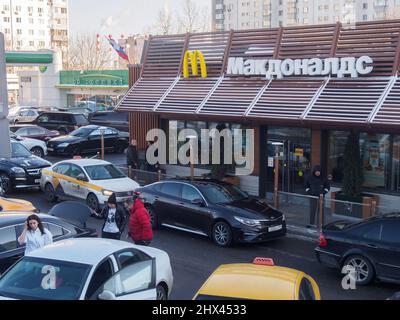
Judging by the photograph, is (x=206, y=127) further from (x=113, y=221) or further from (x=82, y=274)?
(x=82, y=274)

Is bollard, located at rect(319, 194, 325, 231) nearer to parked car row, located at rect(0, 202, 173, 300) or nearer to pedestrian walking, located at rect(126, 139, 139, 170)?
parked car row, located at rect(0, 202, 173, 300)

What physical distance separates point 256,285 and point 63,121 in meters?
31.5

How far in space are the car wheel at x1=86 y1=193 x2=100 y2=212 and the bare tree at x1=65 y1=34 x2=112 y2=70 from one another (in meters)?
63.1

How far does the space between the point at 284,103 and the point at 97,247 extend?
38.2 ft

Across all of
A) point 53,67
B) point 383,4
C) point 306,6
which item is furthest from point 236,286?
point 306,6

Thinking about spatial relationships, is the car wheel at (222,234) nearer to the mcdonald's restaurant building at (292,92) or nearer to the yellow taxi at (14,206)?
the yellow taxi at (14,206)

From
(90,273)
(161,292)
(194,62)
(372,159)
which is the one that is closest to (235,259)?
(161,292)

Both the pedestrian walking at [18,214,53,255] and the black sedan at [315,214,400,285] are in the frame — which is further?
the black sedan at [315,214,400,285]

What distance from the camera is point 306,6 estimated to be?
125 meters

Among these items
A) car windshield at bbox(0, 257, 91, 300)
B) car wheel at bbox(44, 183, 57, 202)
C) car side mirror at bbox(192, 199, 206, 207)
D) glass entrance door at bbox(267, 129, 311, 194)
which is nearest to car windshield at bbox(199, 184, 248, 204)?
car side mirror at bbox(192, 199, 206, 207)

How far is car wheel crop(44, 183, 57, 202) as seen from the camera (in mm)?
20269

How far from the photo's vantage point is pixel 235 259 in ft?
45.9

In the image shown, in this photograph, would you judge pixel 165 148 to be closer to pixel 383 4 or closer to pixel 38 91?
pixel 38 91

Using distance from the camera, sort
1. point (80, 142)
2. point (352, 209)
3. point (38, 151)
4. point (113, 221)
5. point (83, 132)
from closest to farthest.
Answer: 1. point (113, 221)
2. point (352, 209)
3. point (38, 151)
4. point (80, 142)
5. point (83, 132)
